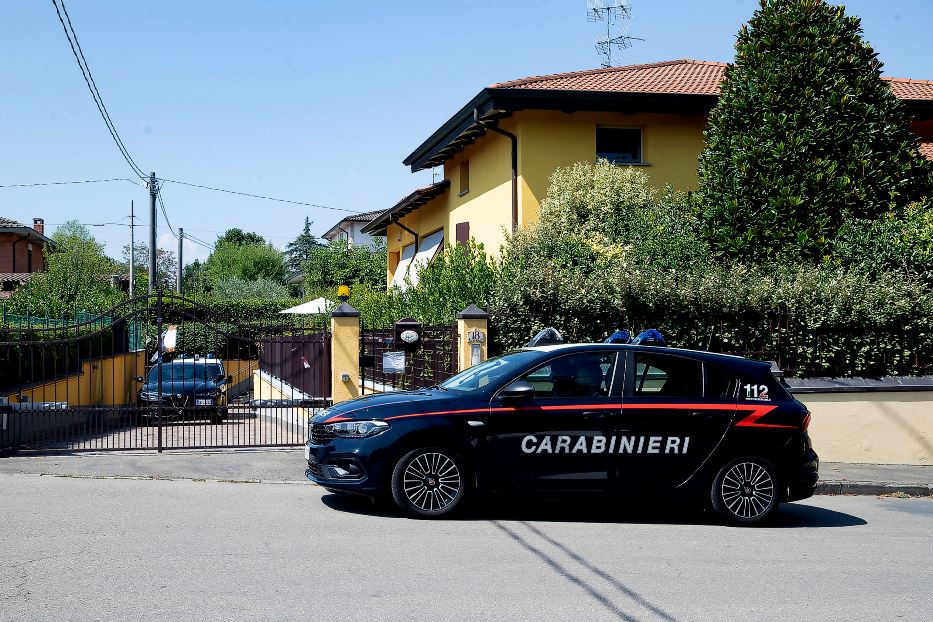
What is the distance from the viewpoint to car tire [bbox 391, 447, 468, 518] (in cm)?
836

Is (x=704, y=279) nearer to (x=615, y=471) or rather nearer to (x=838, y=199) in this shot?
(x=838, y=199)

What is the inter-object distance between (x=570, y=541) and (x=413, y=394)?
2249mm

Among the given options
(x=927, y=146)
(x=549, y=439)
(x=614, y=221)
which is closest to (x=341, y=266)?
(x=927, y=146)

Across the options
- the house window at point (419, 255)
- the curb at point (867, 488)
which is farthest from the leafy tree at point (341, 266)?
the curb at point (867, 488)

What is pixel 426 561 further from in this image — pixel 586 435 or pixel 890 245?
pixel 890 245

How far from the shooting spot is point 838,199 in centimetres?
1544

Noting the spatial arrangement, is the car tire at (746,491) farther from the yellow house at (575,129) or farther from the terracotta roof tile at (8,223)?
the terracotta roof tile at (8,223)

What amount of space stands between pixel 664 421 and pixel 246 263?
8453 centimetres

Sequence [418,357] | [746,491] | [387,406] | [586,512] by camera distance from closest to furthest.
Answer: [387,406] < [746,491] < [586,512] < [418,357]

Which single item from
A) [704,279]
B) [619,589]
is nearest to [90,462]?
[619,589]

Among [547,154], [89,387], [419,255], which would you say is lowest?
[89,387]

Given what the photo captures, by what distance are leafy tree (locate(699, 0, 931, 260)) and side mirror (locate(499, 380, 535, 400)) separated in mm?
8504

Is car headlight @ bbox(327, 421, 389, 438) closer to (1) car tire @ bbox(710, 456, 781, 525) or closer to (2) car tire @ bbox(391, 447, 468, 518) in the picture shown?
(2) car tire @ bbox(391, 447, 468, 518)

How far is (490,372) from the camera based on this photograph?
912 cm
